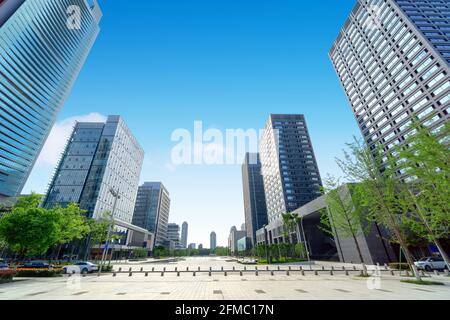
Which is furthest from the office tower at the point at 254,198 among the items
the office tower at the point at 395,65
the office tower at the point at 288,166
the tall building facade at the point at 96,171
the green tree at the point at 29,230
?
the green tree at the point at 29,230

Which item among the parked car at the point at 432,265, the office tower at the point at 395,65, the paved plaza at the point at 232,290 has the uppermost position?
the office tower at the point at 395,65

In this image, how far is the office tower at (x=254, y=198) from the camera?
145375 millimetres

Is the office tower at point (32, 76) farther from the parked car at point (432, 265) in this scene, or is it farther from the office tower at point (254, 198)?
the office tower at point (254, 198)

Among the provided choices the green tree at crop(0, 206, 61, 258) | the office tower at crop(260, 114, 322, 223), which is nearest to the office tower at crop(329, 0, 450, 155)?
the office tower at crop(260, 114, 322, 223)

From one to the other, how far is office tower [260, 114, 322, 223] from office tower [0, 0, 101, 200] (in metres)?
108

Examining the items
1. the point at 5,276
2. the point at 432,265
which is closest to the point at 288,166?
the point at 432,265

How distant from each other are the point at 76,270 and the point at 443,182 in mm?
41681

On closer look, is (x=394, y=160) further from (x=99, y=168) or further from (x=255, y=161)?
(x=255, y=161)

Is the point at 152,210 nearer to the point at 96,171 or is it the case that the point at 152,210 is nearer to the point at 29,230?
the point at 96,171

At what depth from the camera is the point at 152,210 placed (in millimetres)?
136125

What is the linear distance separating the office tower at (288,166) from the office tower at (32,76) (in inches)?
4266

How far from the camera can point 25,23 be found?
68.6 m

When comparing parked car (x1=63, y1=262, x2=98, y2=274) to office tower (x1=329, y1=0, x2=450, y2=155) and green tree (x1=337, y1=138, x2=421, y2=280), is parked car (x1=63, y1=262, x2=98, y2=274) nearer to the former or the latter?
green tree (x1=337, y1=138, x2=421, y2=280)

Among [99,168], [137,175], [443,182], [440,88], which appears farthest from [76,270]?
[440,88]
